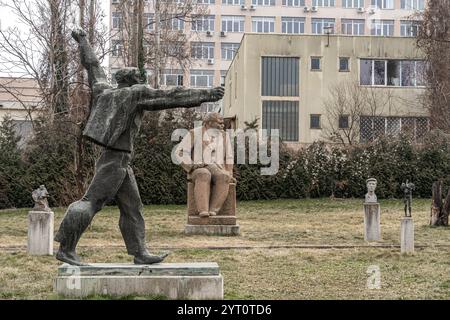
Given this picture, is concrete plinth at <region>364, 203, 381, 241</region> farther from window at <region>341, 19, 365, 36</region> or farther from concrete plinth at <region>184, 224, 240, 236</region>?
window at <region>341, 19, 365, 36</region>

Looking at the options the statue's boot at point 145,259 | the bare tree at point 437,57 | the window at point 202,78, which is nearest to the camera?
the statue's boot at point 145,259

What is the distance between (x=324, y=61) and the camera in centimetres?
3559

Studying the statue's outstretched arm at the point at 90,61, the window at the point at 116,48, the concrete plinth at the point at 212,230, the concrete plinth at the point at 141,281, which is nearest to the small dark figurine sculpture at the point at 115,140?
the concrete plinth at the point at 141,281

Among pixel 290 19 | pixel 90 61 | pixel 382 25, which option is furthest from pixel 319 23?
pixel 90 61

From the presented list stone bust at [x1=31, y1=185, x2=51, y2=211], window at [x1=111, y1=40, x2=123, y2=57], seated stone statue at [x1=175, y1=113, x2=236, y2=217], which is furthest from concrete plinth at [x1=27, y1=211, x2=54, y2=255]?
window at [x1=111, y1=40, x2=123, y2=57]

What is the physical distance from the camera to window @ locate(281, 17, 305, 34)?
2486 inches

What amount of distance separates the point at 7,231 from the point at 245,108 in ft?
70.1

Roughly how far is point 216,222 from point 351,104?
67.7ft

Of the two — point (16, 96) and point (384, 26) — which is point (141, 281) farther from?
point (384, 26)

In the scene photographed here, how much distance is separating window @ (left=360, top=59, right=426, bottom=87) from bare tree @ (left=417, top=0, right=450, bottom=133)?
764mm

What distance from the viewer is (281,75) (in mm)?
35719

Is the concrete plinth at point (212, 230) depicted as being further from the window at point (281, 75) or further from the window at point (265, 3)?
the window at point (265, 3)

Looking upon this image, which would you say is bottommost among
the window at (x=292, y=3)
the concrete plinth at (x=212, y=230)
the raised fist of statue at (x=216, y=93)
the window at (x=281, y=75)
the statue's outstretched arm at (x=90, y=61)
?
the concrete plinth at (x=212, y=230)

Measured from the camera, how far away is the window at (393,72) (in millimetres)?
35750
